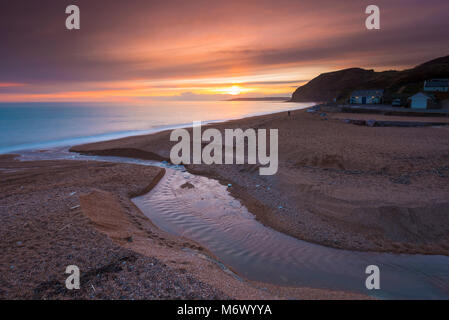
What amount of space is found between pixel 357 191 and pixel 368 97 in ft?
158

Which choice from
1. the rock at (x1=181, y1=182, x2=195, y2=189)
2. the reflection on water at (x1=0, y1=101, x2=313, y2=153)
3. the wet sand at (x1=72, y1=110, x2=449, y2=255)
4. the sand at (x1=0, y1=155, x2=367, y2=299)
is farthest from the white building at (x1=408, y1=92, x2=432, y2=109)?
the sand at (x1=0, y1=155, x2=367, y2=299)

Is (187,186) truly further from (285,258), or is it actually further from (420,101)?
(420,101)

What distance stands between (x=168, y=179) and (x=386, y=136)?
1623cm

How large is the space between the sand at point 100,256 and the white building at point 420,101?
134ft

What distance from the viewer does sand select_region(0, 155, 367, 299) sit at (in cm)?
372

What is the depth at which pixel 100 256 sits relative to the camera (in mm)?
4539

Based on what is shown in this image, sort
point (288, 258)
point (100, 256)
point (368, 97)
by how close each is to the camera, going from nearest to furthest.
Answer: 1. point (100, 256)
2. point (288, 258)
3. point (368, 97)

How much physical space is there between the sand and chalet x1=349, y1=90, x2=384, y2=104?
53.1m

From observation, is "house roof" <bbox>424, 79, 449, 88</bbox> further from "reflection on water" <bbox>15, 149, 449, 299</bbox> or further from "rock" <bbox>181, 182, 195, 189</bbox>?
"rock" <bbox>181, 182, 195, 189</bbox>

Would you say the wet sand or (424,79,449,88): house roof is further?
(424,79,449,88): house roof

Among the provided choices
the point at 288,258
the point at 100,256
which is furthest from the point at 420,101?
the point at 100,256

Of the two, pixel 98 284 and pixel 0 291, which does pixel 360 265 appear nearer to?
pixel 98 284

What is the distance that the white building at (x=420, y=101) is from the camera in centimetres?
3343
